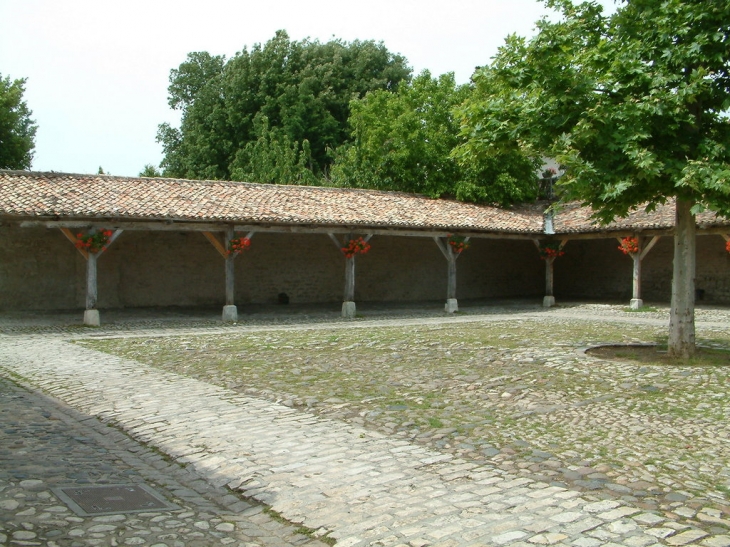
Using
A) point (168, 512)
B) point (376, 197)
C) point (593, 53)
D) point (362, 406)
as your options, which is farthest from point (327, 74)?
point (168, 512)

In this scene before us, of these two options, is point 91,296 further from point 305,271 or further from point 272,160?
point 272,160

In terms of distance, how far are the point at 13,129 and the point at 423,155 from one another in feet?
54.6

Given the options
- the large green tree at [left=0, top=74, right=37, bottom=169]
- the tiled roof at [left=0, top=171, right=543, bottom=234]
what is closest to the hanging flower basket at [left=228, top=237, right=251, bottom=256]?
the tiled roof at [left=0, top=171, right=543, bottom=234]

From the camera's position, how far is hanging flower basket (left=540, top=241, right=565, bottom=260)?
2238cm

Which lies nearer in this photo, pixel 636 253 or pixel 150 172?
pixel 636 253

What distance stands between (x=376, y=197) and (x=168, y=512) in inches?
713

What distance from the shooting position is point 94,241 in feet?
50.4

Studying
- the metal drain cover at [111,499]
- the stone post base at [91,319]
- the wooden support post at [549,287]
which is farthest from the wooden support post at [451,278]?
the metal drain cover at [111,499]

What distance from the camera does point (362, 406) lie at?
7137 millimetres

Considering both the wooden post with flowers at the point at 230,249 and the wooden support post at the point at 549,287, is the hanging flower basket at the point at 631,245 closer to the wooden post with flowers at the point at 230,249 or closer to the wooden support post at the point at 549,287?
the wooden support post at the point at 549,287

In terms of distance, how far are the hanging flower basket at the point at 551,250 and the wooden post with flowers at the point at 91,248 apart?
42.0 ft

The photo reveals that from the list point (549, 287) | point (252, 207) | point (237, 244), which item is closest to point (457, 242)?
point (549, 287)

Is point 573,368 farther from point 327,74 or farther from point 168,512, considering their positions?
point 327,74

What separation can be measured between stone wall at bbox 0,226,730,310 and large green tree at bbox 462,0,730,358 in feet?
37.7
